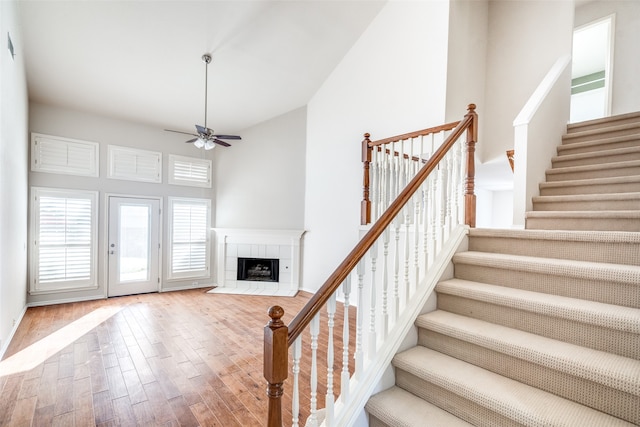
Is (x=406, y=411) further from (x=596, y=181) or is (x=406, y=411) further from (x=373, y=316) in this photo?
(x=596, y=181)

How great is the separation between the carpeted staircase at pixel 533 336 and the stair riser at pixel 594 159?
855 mm

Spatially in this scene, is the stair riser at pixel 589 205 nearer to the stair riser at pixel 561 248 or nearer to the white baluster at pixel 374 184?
the stair riser at pixel 561 248

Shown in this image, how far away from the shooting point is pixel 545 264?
1.75 meters

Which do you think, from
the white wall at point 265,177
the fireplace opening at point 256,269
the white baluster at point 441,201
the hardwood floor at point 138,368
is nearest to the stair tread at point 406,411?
the hardwood floor at point 138,368

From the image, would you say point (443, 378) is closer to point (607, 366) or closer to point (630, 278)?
point (607, 366)

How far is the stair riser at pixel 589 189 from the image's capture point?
98.5 inches

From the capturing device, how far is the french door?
5363 mm

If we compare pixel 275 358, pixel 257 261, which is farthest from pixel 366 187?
pixel 257 261

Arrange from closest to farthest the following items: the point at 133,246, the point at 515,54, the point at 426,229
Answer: the point at 426,229
the point at 515,54
the point at 133,246

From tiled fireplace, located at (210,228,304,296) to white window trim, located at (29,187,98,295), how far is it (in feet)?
6.76

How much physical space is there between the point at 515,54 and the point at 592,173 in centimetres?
219

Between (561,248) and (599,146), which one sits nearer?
(561,248)

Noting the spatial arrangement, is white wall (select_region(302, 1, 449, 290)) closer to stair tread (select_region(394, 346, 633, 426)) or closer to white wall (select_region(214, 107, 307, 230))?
white wall (select_region(214, 107, 307, 230))

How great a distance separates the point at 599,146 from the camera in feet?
10.3
